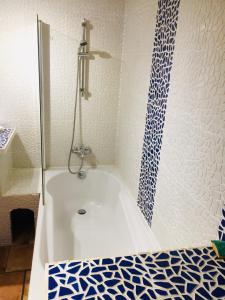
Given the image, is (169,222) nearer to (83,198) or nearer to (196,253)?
(196,253)

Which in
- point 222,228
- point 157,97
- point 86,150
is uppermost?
point 157,97

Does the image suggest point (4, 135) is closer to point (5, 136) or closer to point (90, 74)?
point (5, 136)

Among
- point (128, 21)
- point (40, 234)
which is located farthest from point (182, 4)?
point (40, 234)

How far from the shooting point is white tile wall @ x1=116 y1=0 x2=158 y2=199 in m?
1.87

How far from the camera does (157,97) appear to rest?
1.65 m

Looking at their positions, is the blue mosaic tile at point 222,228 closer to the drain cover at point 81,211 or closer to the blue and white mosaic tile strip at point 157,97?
the blue and white mosaic tile strip at point 157,97

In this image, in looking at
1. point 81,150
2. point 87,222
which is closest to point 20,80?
point 81,150

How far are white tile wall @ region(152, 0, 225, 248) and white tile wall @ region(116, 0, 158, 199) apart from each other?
0.51 m

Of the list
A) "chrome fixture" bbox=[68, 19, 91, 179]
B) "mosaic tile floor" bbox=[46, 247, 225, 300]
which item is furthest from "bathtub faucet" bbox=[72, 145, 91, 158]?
"mosaic tile floor" bbox=[46, 247, 225, 300]

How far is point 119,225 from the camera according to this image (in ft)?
7.29

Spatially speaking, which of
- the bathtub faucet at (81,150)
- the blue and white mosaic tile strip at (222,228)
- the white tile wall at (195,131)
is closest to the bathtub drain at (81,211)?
the bathtub faucet at (81,150)

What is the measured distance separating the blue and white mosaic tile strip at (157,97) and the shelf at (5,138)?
1119 mm

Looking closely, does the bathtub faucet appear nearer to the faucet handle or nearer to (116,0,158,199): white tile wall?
the faucet handle

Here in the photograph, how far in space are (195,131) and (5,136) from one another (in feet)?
5.65
